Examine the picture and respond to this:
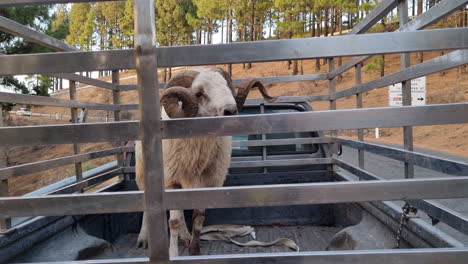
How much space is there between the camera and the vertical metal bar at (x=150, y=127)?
A: 1479 millimetres

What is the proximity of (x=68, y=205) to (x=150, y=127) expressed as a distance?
566 millimetres

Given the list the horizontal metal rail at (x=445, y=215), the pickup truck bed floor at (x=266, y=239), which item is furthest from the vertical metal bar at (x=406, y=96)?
the pickup truck bed floor at (x=266, y=239)

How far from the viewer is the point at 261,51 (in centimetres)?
152

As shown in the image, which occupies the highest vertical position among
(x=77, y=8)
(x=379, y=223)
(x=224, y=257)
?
(x=77, y=8)

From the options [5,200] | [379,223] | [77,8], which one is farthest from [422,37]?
[77,8]

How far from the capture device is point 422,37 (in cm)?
147

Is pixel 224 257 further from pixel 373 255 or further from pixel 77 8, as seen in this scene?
pixel 77 8

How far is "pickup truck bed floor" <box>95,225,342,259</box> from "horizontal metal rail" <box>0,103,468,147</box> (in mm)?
2137

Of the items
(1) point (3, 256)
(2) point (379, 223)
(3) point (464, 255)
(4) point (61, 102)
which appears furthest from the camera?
(4) point (61, 102)

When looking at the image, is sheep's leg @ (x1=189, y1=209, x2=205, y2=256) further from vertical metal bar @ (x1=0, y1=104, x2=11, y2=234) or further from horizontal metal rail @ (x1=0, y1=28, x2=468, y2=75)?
horizontal metal rail @ (x1=0, y1=28, x2=468, y2=75)

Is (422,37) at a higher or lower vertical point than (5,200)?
higher

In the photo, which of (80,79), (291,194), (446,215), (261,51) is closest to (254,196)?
(291,194)

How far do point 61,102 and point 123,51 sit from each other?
248cm

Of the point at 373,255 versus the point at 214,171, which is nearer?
the point at 373,255
